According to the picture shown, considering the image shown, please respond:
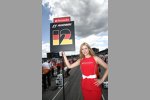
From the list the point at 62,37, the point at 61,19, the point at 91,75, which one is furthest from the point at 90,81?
the point at 61,19

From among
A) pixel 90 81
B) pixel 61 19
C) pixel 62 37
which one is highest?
pixel 61 19

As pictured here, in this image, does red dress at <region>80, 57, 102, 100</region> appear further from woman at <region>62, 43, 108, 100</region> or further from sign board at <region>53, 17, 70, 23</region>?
sign board at <region>53, 17, 70, 23</region>

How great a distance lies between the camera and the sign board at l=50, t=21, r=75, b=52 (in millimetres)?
3852

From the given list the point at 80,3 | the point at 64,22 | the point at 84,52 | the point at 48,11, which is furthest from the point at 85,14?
the point at 84,52

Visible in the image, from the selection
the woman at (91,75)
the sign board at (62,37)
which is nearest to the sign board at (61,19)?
the sign board at (62,37)

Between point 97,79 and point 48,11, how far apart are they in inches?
115

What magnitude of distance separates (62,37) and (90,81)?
1359 millimetres

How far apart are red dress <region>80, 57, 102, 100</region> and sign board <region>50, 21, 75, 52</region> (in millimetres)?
978

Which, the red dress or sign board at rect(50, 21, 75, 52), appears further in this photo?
sign board at rect(50, 21, 75, 52)

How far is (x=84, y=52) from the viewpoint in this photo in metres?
A: 2.83

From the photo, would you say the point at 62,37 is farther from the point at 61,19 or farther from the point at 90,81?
the point at 90,81

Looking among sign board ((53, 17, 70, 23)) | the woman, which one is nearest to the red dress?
the woman

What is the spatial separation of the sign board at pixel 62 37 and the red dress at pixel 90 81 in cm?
98

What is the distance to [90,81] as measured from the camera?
2889 millimetres
